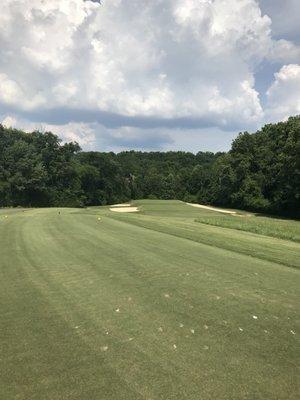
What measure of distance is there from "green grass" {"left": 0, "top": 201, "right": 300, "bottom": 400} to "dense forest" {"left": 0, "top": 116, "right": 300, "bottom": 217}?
5882 centimetres

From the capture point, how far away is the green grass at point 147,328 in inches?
234

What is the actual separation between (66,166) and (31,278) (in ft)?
331

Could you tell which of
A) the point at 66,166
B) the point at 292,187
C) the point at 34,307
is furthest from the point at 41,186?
the point at 34,307

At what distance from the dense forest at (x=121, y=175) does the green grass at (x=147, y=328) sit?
193ft

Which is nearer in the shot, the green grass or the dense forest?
the green grass

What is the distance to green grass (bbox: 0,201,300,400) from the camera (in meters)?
5.93

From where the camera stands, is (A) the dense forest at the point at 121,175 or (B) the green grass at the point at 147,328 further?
(A) the dense forest at the point at 121,175

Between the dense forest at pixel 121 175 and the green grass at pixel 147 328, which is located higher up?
the dense forest at pixel 121 175

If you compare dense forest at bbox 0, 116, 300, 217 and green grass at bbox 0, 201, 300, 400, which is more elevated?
dense forest at bbox 0, 116, 300, 217

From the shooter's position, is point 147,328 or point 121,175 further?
point 121,175

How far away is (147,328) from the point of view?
795 cm

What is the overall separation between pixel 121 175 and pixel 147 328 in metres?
130

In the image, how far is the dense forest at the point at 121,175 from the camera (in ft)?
257

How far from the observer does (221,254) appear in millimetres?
16938
